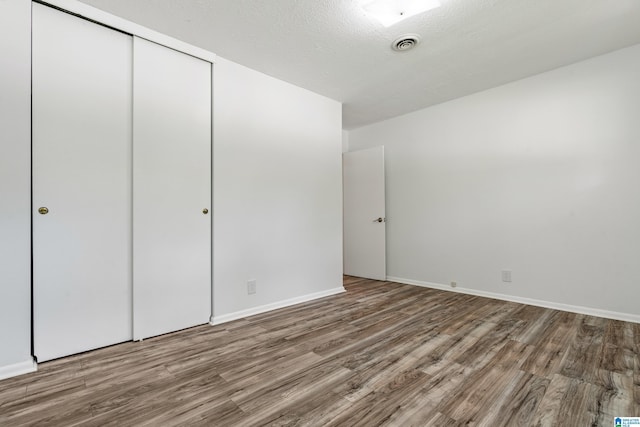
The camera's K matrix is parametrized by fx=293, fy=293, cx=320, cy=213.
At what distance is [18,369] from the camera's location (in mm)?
1861

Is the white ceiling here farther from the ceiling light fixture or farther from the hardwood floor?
the hardwood floor

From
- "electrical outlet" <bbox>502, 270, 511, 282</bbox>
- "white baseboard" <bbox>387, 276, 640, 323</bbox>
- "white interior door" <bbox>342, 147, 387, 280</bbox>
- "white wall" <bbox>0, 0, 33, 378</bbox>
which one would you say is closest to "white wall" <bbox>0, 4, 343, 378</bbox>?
"white wall" <bbox>0, 0, 33, 378</bbox>

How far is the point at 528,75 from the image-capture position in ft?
10.7

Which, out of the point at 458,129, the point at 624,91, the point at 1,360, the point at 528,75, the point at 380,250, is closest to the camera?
the point at 1,360

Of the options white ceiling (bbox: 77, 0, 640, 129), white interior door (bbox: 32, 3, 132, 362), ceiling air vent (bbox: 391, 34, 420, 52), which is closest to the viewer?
white interior door (bbox: 32, 3, 132, 362)

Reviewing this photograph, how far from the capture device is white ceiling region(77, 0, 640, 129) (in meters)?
2.17

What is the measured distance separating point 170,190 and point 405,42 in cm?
243

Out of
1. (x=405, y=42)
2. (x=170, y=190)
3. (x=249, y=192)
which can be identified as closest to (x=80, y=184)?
(x=170, y=190)

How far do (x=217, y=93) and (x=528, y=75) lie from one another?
3.36 meters

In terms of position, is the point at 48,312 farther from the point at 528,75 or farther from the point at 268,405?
the point at 528,75

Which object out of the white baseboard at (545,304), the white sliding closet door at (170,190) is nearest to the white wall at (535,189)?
the white baseboard at (545,304)

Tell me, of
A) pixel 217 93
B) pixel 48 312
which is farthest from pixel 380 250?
pixel 48 312

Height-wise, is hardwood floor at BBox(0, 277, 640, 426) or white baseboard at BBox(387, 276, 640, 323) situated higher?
white baseboard at BBox(387, 276, 640, 323)

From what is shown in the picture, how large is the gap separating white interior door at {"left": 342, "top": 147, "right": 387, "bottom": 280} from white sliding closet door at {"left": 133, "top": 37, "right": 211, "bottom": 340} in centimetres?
267
